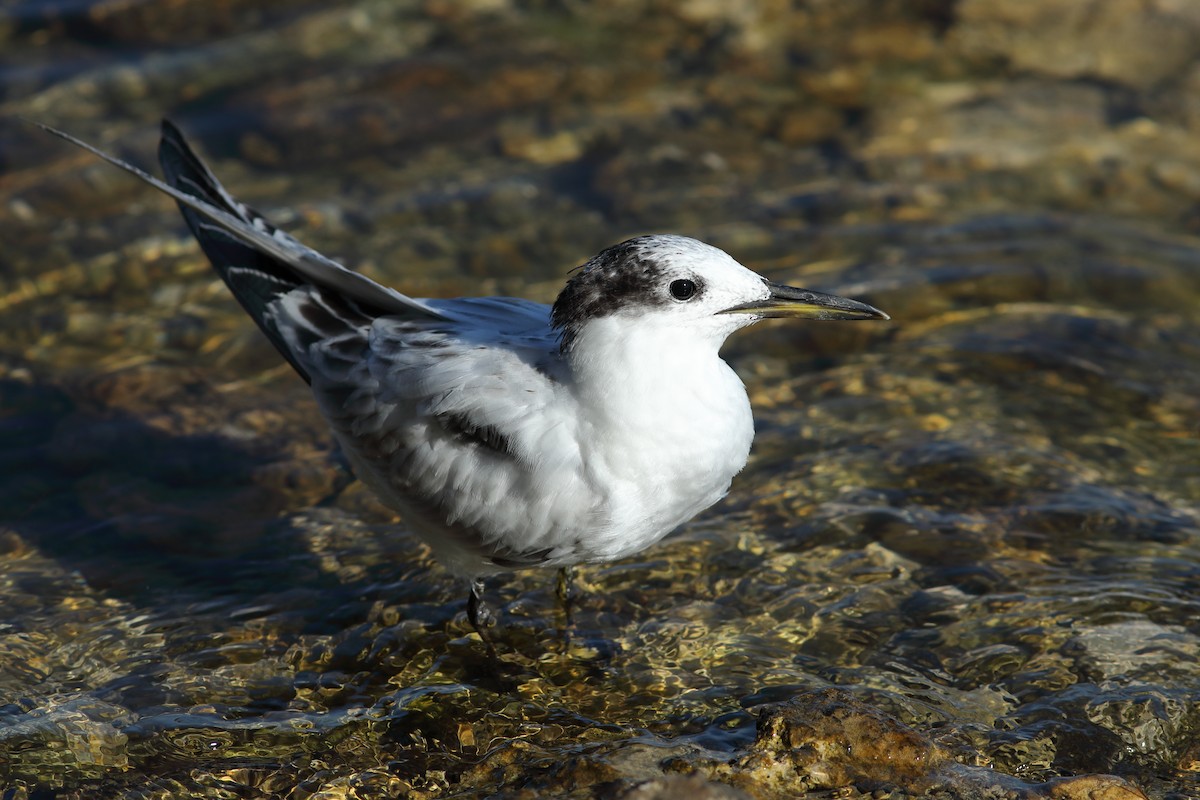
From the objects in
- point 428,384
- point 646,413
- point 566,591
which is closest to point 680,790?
point 646,413

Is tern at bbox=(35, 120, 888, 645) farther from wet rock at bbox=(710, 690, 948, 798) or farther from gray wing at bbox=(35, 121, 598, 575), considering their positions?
wet rock at bbox=(710, 690, 948, 798)

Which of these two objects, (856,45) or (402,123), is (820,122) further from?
(402,123)

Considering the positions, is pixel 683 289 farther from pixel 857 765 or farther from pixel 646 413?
pixel 857 765

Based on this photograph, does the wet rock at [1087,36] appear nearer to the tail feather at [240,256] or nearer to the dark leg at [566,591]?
the dark leg at [566,591]

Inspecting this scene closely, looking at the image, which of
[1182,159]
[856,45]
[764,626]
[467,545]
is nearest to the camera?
[467,545]

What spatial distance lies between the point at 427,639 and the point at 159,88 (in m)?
5.80

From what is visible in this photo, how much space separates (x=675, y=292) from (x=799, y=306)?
0.43 metres

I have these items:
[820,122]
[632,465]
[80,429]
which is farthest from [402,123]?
[632,465]

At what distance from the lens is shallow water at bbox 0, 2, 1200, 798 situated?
4457mm

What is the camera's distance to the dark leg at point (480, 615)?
4965mm

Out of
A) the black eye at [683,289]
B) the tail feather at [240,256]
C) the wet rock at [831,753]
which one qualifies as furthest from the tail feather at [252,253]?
the wet rock at [831,753]

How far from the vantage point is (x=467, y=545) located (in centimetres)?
458

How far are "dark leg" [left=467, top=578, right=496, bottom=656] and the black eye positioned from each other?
149cm

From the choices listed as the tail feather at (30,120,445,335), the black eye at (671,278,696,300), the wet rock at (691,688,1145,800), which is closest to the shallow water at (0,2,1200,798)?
the wet rock at (691,688,1145,800)
